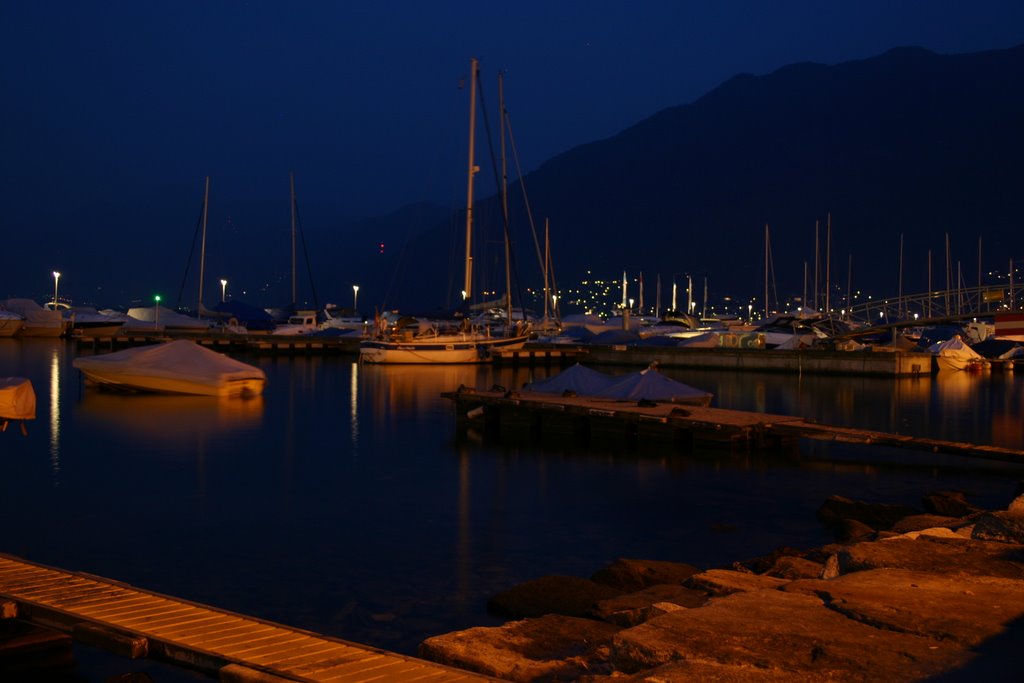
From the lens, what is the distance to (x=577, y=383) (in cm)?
3306

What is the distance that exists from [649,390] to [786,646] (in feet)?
76.1

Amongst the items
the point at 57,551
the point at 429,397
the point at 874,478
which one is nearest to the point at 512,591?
the point at 57,551

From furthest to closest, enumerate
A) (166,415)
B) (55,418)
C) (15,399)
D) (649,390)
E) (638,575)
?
(166,415), (55,418), (649,390), (15,399), (638,575)

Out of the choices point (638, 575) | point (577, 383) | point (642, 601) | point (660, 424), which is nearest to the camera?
point (642, 601)

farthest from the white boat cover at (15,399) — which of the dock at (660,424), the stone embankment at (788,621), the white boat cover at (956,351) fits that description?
the white boat cover at (956,351)

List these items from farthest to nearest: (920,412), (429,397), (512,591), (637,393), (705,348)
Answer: (705,348) → (429,397) → (920,412) → (637,393) → (512,591)

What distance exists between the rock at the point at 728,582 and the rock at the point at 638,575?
0.88 metres

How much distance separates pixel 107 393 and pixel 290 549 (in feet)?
91.6

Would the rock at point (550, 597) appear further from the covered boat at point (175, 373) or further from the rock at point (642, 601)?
the covered boat at point (175, 373)

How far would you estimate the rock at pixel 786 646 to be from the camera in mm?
8203

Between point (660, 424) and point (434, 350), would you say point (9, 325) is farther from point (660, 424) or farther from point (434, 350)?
point (660, 424)

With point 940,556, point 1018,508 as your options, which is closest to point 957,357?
point 1018,508

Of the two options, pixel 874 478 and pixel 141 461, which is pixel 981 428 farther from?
pixel 141 461

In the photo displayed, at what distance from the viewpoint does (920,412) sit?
1582 inches
